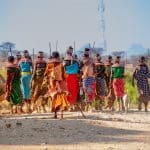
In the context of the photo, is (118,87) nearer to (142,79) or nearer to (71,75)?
(142,79)

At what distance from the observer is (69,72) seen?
22203mm

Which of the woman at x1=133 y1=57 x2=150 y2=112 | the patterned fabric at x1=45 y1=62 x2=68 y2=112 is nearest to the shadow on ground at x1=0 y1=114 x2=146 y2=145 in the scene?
the patterned fabric at x1=45 y1=62 x2=68 y2=112

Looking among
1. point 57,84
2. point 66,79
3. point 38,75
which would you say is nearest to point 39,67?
point 38,75

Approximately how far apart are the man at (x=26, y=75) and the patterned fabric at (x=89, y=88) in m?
2.04

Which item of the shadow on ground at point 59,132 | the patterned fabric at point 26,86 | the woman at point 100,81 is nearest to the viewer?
the shadow on ground at point 59,132

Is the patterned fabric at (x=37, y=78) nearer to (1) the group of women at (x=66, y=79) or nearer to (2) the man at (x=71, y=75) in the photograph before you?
(1) the group of women at (x=66, y=79)

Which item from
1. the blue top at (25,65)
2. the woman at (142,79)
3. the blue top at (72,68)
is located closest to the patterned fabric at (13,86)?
the blue top at (25,65)

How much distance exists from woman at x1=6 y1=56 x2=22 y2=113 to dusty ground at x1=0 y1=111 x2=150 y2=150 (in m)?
2.72

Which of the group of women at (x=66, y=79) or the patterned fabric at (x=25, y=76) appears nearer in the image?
the group of women at (x=66, y=79)

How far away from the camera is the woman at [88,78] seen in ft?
77.1

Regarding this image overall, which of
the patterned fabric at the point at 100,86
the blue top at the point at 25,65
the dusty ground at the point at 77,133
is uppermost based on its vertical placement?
the blue top at the point at 25,65

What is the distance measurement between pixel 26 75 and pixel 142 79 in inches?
173

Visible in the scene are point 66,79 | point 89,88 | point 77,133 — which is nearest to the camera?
point 77,133

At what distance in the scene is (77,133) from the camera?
16656 millimetres
